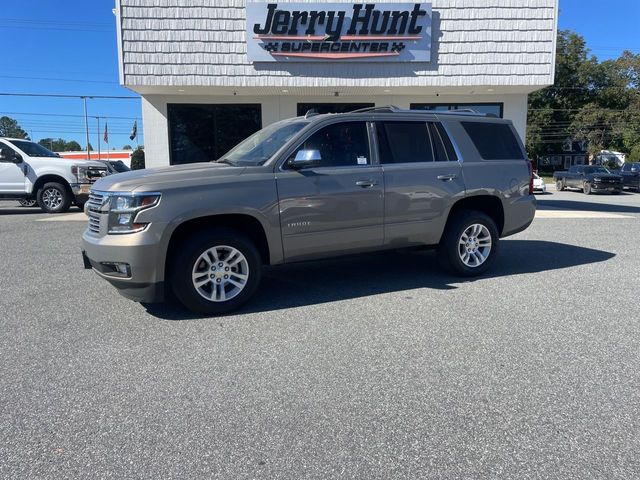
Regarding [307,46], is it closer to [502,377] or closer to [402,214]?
[402,214]

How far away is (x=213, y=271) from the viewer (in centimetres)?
486

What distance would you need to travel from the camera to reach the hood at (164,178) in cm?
455

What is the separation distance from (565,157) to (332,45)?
64.5m

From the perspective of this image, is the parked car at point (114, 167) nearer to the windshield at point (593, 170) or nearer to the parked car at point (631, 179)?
the windshield at point (593, 170)

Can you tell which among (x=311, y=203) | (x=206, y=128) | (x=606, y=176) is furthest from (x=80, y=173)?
(x=606, y=176)

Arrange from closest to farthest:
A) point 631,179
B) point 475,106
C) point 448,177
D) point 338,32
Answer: point 448,177 < point 338,32 < point 475,106 < point 631,179

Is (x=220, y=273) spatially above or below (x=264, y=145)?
below

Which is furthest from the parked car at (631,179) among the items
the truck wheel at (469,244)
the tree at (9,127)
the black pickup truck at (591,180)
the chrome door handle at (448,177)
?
the tree at (9,127)

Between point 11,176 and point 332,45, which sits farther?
point 11,176

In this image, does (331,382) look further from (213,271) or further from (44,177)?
(44,177)

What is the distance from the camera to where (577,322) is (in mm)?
4738

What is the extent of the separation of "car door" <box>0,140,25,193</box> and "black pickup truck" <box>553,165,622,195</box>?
77.6 feet

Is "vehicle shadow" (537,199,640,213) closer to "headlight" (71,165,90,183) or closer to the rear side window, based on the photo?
the rear side window

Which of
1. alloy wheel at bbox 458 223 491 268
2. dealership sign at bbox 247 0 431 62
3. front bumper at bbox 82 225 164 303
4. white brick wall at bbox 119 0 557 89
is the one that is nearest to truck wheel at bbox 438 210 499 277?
alloy wheel at bbox 458 223 491 268
